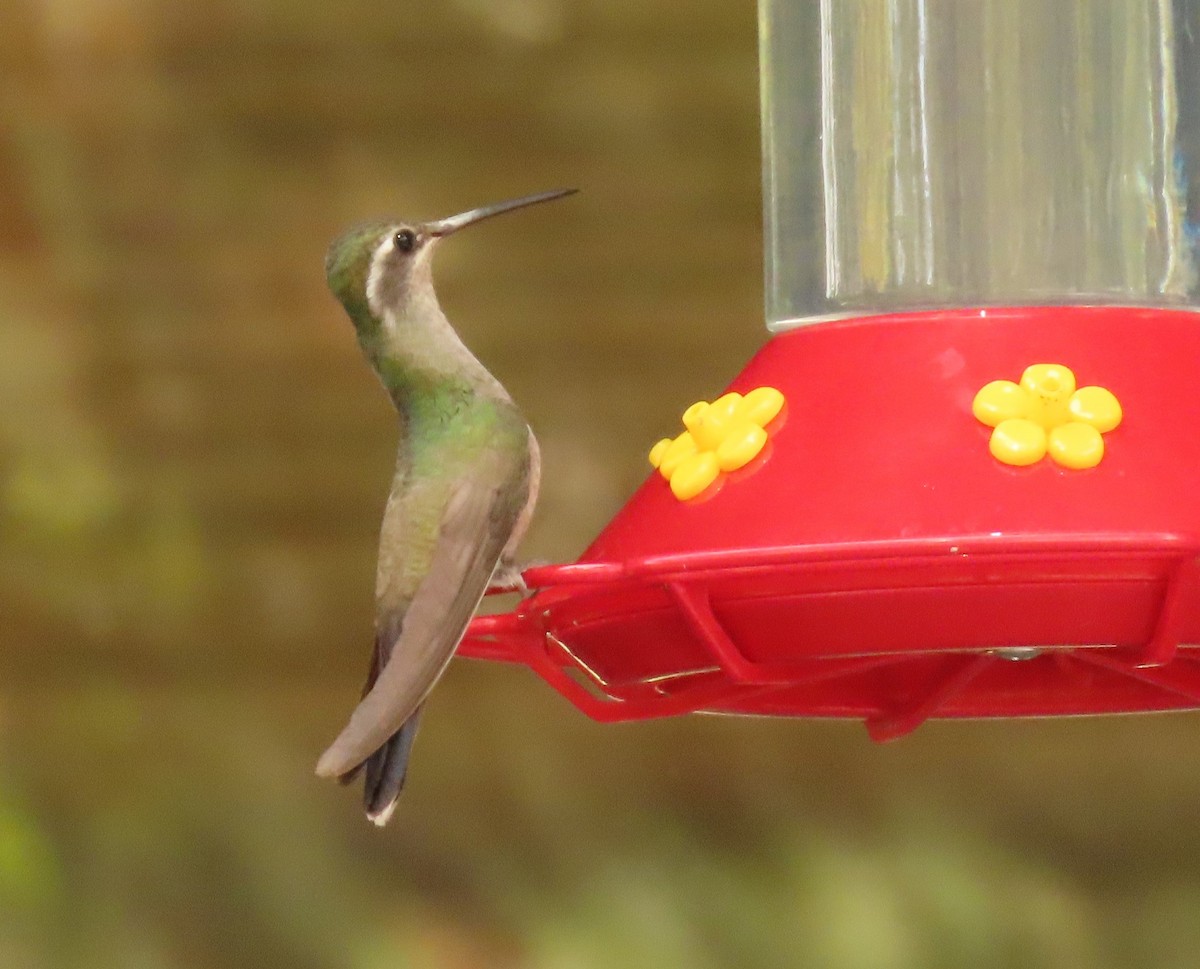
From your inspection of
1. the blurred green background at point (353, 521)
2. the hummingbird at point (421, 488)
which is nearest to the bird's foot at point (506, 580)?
the hummingbird at point (421, 488)

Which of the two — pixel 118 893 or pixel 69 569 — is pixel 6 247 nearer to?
pixel 69 569

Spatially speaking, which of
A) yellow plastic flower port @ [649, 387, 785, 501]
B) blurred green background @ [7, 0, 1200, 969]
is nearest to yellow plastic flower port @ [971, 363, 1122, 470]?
yellow plastic flower port @ [649, 387, 785, 501]

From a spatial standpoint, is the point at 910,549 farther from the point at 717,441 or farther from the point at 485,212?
the point at 485,212

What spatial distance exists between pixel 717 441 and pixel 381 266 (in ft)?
2.61

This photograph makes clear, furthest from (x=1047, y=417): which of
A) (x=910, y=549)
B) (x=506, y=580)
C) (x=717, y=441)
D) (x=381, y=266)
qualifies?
(x=381, y=266)

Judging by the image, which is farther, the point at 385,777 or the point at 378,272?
the point at 378,272

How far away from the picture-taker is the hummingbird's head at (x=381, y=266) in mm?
3096

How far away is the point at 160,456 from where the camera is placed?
417 centimetres

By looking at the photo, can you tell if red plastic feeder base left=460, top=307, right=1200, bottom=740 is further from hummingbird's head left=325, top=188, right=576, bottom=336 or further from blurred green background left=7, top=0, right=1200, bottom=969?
blurred green background left=7, top=0, right=1200, bottom=969

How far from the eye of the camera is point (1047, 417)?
2.29 meters

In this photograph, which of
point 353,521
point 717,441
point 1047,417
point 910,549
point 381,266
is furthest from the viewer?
point 353,521

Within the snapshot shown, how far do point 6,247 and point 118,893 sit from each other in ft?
3.78

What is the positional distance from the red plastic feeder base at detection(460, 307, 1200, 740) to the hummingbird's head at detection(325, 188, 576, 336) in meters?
0.60

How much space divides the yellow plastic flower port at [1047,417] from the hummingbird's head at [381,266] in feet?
3.03
